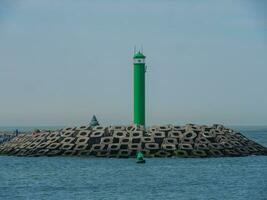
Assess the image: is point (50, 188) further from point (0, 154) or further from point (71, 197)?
point (0, 154)

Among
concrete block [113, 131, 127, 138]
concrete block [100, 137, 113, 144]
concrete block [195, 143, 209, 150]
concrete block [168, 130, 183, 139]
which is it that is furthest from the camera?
concrete block [168, 130, 183, 139]

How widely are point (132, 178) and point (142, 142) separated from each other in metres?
24.3

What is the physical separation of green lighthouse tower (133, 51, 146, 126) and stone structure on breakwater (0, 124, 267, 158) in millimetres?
2854

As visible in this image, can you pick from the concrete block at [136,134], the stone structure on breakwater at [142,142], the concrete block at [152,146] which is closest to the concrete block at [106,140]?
the stone structure on breakwater at [142,142]

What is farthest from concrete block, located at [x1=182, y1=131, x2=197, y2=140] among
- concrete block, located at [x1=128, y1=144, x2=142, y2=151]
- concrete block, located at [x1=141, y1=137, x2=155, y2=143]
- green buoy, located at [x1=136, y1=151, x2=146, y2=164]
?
green buoy, located at [x1=136, y1=151, x2=146, y2=164]

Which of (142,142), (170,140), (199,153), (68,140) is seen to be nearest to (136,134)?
(142,142)

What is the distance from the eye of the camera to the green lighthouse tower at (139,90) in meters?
105

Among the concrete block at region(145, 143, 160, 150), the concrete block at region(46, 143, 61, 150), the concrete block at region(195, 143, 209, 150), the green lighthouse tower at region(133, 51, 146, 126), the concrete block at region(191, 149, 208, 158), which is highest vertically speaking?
the green lighthouse tower at region(133, 51, 146, 126)

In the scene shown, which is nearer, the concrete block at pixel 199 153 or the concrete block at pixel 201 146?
the concrete block at pixel 199 153

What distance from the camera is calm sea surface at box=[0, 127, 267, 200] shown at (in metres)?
61.2

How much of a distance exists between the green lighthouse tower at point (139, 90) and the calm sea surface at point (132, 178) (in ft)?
38.8

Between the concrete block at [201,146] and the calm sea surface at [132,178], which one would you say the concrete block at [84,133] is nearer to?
the calm sea surface at [132,178]

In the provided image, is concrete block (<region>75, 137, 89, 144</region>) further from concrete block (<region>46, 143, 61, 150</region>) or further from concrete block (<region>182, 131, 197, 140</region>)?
concrete block (<region>182, 131, 197, 140</region>)

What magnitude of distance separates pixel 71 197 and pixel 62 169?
83.6 feet
